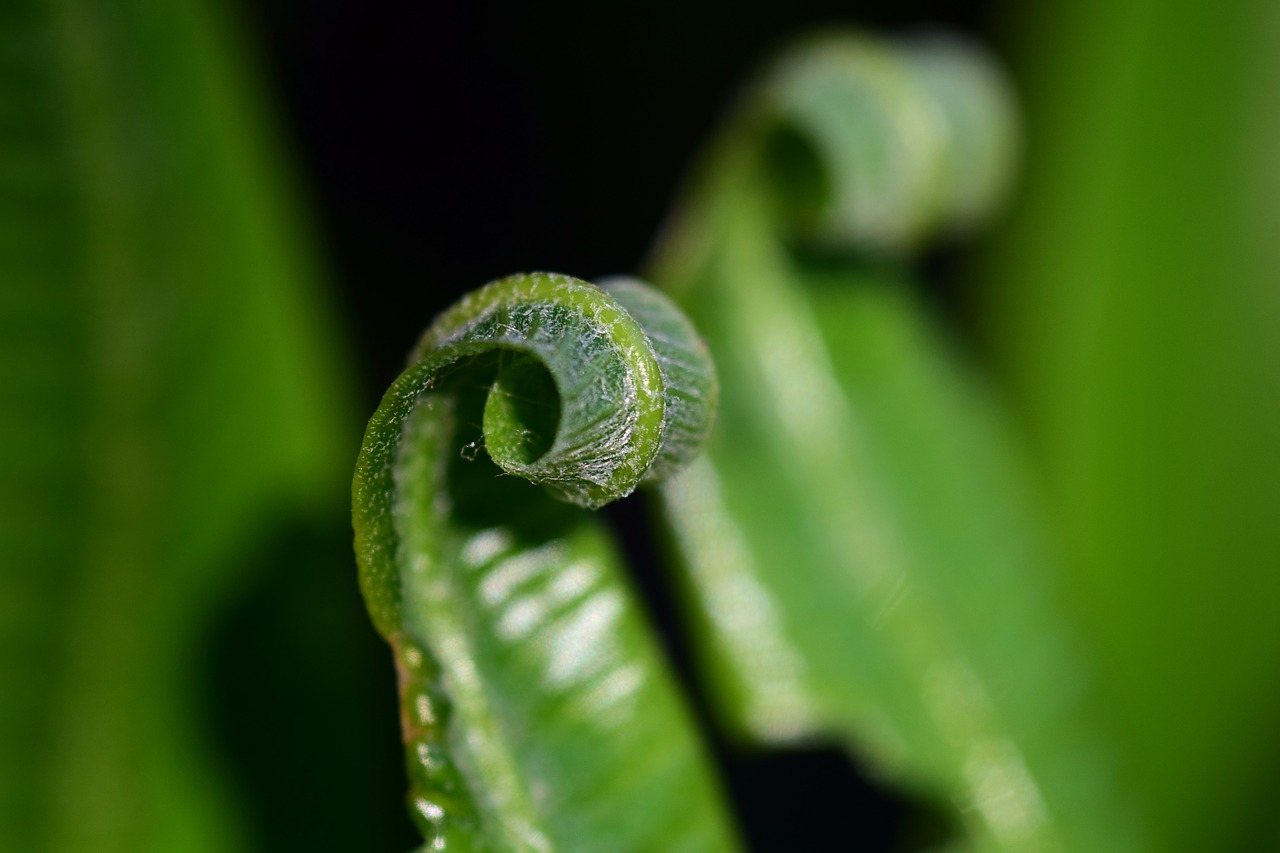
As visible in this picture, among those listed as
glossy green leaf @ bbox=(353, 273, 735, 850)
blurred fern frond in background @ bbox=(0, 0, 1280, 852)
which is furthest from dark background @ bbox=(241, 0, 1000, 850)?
glossy green leaf @ bbox=(353, 273, 735, 850)

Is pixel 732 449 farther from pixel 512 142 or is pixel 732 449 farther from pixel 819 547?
pixel 512 142

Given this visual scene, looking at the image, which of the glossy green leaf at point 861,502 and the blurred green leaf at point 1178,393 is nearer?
the glossy green leaf at point 861,502

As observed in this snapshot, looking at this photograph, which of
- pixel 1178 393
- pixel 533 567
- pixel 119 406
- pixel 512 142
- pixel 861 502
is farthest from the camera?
pixel 512 142

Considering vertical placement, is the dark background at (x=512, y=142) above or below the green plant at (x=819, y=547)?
above

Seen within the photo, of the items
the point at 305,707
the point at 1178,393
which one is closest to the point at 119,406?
the point at 305,707

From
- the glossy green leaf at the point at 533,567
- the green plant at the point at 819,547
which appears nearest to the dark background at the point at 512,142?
the green plant at the point at 819,547

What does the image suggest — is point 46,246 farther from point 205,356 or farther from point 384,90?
point 384,90

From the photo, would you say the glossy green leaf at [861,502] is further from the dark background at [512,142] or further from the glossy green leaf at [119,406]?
the dark background at [512,142]
